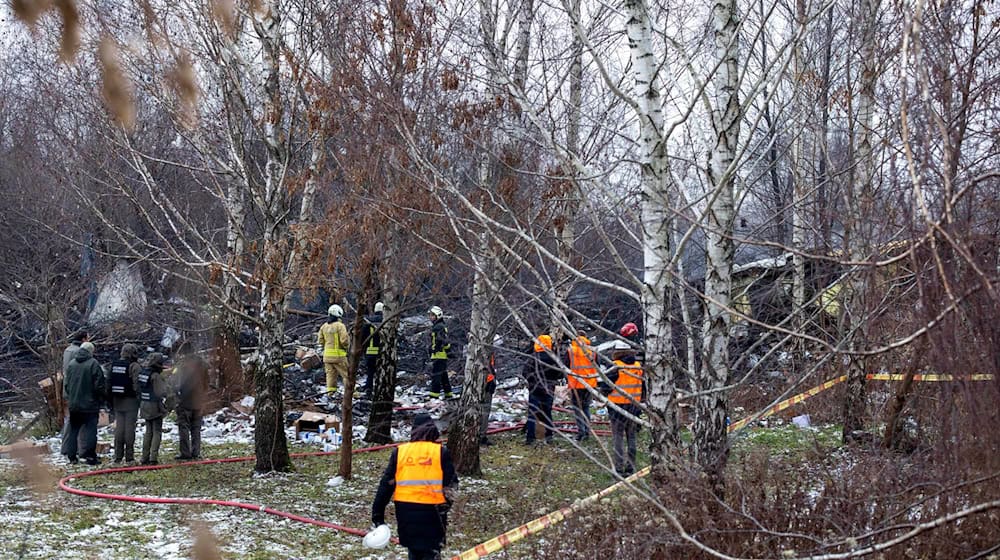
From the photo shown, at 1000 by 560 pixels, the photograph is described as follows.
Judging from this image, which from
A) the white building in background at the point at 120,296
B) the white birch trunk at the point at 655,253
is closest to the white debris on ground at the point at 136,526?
the white birch trunk at the point at 655,253

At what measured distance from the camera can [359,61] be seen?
9703 mm

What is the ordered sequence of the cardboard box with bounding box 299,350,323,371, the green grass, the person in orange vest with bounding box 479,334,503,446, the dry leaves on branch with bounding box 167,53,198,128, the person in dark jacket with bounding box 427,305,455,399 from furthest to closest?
the cardboard box with bounding box 299,350,323,371, the person in dark jacket with bounding box 427,305,455,399, the dry leaves on branch with bounding box 167,53,198,128, the person in orange vest with bounding box 479,334,503,446, the green grass

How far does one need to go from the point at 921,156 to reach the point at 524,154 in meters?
5.48

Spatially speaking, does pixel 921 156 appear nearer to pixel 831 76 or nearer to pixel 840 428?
Result: pixel 831 76

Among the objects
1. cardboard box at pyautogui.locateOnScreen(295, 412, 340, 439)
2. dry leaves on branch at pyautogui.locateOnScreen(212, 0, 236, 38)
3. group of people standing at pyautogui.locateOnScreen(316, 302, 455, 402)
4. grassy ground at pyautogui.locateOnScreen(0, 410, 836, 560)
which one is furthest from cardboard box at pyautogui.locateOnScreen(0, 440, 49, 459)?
dry leaves on branch at pyautogui.locateOnScreen(212, 0, 236, 38)

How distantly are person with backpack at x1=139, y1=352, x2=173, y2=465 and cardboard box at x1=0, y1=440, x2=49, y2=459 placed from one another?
220 centimetres

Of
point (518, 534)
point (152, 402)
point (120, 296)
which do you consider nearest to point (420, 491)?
point (518, 534)

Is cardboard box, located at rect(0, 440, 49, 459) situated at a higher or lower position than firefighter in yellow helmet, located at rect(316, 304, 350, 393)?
lower

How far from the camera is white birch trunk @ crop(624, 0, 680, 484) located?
661 cm

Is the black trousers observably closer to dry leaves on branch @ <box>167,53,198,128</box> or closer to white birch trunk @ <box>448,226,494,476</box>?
white birch trunk @ <box>448,226,494,476</box>

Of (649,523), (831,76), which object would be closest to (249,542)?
(649,523)

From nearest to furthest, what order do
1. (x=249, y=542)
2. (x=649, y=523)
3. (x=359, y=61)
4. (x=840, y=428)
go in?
(x=649, y=523) < (x=249, y=542) < (x=359, y=61) < (x=840, y=428)

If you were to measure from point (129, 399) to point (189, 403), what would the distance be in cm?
90

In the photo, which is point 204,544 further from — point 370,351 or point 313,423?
point 370,351
